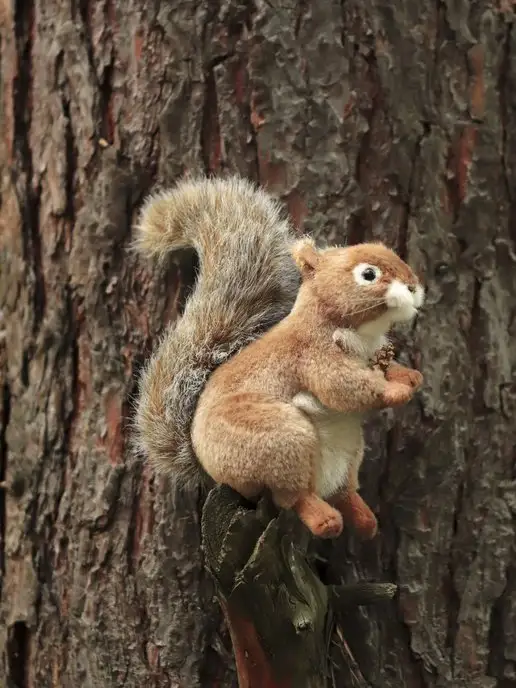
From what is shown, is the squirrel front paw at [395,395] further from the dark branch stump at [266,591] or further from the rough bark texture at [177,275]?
the rough bark texture at [177,275]

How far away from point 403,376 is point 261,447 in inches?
7.2

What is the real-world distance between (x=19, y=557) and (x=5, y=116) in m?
0.80

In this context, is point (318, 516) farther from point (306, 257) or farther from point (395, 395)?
point (306, 257)

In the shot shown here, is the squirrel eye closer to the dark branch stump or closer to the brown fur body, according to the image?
the brown fur body

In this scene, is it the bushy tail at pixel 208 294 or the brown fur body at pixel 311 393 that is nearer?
the brown fur body at pixel 311 393

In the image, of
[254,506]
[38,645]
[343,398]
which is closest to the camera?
[343,398]

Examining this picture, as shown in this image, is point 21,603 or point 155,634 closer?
point 155,634

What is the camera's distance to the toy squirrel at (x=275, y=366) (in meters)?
0.84

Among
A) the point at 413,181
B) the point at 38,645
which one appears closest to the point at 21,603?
the point at 38,645

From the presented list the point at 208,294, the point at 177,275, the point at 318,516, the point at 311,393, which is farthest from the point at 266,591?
the point at 177,275

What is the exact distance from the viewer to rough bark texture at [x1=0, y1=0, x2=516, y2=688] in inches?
48.1

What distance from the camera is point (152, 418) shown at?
1.03m

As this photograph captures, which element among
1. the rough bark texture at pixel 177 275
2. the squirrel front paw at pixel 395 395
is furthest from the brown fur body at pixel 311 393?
the rough bark texture at pixel 177 275

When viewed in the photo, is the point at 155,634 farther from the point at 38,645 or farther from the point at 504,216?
the point at 504,216
